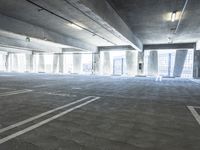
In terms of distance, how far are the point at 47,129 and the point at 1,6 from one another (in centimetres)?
868

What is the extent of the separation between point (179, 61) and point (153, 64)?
3851mm

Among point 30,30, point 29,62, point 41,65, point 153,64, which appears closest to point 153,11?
point 30,30

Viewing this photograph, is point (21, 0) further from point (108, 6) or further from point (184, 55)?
point (184, 55)

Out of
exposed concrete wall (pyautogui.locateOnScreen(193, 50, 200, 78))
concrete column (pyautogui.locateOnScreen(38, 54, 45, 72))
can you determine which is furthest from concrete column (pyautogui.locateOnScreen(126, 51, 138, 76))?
concrete column (pyautogui.locateOnScreen(38, 54, 45, 72))

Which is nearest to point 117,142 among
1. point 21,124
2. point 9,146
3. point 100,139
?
point 100,139

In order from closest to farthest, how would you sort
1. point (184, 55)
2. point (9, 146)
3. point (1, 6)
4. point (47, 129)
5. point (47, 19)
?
point (9, 146) < point (47, 129) < point (1, 6) < point (47, 19) < point (184, 55)

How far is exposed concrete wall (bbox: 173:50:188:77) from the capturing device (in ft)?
81.3

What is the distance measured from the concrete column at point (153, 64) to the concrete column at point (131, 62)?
2228 millimetres

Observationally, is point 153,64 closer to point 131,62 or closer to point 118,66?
point 131,62

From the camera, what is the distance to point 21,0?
8.16m

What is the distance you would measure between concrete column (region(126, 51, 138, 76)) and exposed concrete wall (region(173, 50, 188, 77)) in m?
6.21

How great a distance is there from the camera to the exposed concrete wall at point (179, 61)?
24.8 metres

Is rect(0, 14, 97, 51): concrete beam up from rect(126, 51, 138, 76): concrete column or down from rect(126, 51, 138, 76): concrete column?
up

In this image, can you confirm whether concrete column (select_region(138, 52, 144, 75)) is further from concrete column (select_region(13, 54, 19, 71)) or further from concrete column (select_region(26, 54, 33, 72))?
concrete column (select_region(13, 54, 19, 71))
